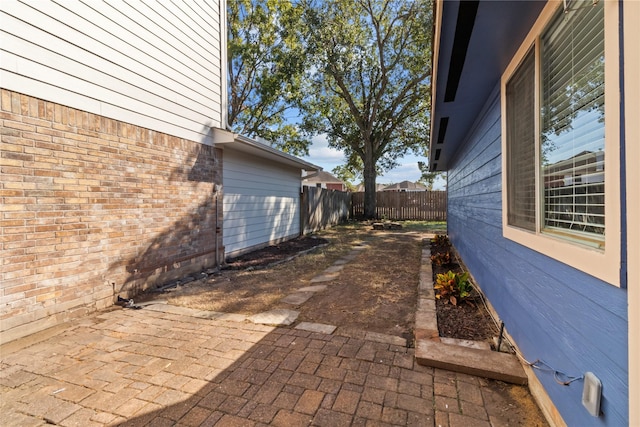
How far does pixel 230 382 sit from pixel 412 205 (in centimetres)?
1620

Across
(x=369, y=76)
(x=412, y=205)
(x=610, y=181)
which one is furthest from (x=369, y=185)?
(x=610, y=181)

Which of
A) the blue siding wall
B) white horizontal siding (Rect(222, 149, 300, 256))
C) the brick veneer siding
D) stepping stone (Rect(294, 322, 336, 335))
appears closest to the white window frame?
the blue siding wall

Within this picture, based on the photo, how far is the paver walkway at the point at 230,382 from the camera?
182 cm

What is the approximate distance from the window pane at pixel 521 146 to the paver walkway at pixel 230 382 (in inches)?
50.5

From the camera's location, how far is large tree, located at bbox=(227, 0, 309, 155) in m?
14.8

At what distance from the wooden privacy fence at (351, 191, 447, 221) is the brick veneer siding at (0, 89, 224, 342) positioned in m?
13.8

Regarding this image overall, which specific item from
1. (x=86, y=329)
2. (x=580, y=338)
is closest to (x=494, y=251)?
(x=580, y=338)

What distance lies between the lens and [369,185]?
1633 centimetres

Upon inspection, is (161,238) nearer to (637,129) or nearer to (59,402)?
(59,402)

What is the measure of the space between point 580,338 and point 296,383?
5.44 ft

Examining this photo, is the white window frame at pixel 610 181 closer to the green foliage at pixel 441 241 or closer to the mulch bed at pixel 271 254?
the mulch bed at pixel 271 254

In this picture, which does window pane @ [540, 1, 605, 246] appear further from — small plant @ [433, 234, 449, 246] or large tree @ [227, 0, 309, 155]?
large tree @ [227, 0, 309, 155]

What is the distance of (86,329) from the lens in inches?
120

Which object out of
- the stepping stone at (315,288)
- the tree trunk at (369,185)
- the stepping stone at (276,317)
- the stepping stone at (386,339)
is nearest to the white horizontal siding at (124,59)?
the stepping stone at (276,317)
